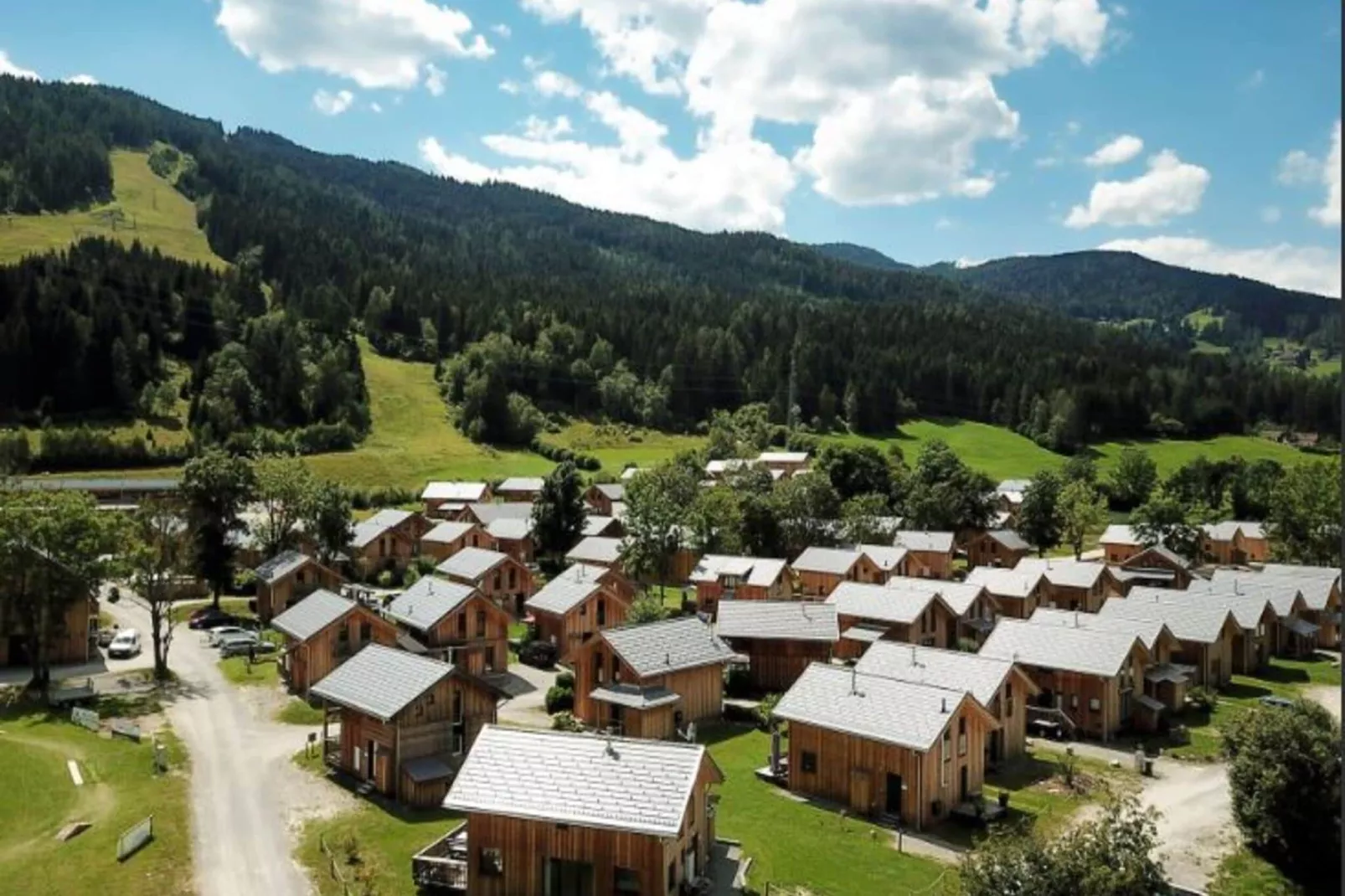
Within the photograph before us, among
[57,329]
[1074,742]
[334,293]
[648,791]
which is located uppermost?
[334,293]

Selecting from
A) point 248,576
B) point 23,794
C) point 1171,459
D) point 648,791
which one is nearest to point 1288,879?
point 648,791

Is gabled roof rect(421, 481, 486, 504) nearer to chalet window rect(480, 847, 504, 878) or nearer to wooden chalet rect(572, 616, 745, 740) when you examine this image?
wooden chalet rect(572, 616, 745, 740)

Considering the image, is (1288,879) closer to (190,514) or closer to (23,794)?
(23,794)

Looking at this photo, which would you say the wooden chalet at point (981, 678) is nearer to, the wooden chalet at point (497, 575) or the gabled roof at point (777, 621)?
the gabled roof at point (777, 621)

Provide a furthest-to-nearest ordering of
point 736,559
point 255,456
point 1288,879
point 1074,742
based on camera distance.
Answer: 1. point 255,456
2. point 736,559
3. point 1074,742
4. point 1288,879

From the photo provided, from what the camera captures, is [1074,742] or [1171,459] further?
[1171,459]

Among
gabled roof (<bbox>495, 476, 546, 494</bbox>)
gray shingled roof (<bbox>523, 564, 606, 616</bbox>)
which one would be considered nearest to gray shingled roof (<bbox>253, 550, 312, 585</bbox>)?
gray shingled roof (<bbox>523, 564, 606, 616</bbox>)

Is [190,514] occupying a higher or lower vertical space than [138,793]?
higher

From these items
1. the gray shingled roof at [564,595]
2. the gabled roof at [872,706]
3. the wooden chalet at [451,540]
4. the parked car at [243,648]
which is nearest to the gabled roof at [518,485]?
the wooden chalet at [451,540]
